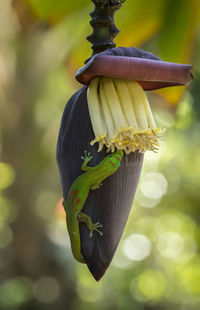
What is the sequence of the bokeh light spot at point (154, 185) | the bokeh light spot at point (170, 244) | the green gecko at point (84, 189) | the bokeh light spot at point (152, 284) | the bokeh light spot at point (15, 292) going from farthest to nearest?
the bokeh light spot at point (170, 244)
the bokeh light spot at point (152, 284)
the bokeh light spot at point (15, 292)
the bokeh light spot at point (154, 185)
the green gecko at point (84, 189)

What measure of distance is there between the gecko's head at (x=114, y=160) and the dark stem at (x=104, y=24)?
0.70ft

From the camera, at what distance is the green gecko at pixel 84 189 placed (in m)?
0.86

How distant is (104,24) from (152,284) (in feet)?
22.2

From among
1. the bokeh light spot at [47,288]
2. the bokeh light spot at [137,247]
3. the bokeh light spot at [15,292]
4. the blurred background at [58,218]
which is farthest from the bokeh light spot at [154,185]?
the bokeh light spot at [15,292]

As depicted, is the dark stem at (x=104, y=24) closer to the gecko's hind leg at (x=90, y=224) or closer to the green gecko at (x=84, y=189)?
the green gecko at (x=84, y=189)

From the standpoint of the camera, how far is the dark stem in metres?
0.90

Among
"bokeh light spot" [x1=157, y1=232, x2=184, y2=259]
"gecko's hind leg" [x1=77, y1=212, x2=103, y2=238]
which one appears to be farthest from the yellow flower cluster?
"bokeh light spot" [x1=157, y1=232, x2=184, y2=259]

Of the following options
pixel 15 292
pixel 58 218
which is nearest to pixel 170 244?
pixel 58 218

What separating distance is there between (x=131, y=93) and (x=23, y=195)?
5572 millimetres

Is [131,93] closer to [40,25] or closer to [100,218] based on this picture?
[100,218]

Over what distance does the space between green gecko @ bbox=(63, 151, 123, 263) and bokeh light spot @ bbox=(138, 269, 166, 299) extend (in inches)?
257

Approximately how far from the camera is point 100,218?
2.93 ft

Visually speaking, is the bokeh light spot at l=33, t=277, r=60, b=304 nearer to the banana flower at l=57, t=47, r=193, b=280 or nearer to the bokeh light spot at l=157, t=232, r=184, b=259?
the bokeh light spot at l=157, t=232, r=184, b=259

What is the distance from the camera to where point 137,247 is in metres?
7.28
